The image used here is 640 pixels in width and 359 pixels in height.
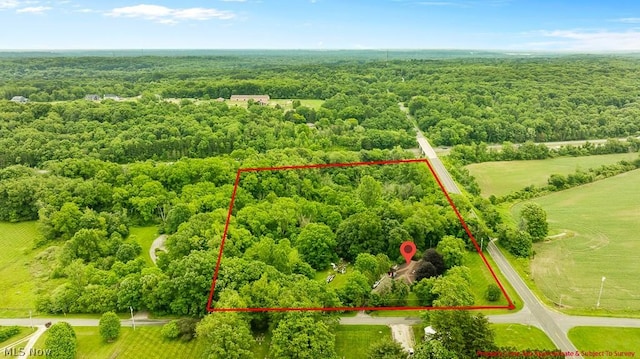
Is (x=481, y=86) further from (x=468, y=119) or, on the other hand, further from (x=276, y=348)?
(x=276, y=348)

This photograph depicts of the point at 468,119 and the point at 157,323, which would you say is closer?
the point at 157,323

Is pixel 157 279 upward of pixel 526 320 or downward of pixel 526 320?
upward

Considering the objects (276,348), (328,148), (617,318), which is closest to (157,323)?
(276,348)

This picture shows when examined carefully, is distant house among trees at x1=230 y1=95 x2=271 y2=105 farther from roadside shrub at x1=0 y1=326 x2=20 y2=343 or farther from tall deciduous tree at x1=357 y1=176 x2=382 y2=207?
roadside shrub at x1=0 y1=326 x2=20 y2=343

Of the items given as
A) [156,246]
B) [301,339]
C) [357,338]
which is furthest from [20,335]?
[357,338]

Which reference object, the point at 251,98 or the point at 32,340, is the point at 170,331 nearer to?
the point at 32,340

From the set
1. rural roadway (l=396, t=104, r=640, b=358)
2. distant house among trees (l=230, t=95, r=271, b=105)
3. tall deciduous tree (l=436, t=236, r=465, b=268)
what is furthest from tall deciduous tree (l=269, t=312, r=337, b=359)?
distant house among trees (l=230, t=95, r=271, b=105)

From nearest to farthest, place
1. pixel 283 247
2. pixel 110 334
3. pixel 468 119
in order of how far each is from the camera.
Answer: pixel 110 334, pixel 283 247, pixel 468 119
